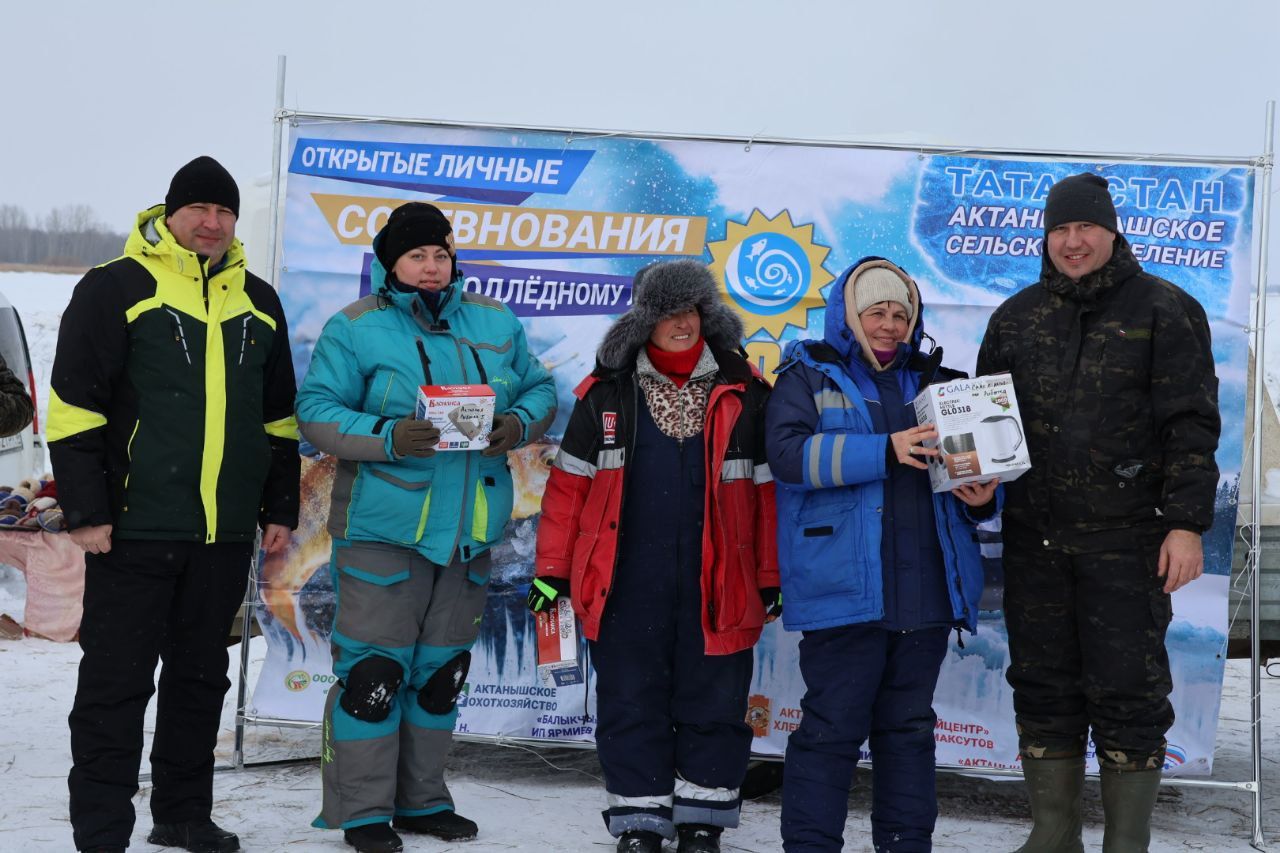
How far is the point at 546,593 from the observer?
3340mm

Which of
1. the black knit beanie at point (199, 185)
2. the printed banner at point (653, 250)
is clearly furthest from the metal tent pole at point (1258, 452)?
the black knit beanie at point (199, 185)

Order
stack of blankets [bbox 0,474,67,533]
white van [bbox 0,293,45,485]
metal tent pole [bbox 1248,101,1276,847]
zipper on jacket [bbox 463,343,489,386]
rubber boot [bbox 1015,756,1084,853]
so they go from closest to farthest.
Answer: rubber boot [bbox 1015,756,1084,853] → zipper on jacket [bbox 463,343,489,386] → metal tent pole [bbox 1248,101,1276,847] → stack of blankets [bbox 0,474,67,533] → white van [bbox 0,293,45,485]

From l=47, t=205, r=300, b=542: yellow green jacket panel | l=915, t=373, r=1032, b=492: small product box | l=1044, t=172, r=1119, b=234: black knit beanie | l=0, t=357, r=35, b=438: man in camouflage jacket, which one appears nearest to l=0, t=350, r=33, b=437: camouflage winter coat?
l=0, t=357, r=35, b=438: man in camouflage jacket

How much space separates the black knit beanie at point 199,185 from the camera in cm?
317

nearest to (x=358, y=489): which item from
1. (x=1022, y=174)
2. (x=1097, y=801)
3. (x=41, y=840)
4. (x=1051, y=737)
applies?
(x=41, y=840)

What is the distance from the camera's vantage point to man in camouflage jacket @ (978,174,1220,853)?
10.0ft

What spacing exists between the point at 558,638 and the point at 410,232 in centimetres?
127

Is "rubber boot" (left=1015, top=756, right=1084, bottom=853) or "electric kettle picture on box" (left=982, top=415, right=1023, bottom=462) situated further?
"rubber boot" (left=1015, top=756, right=1084, bottom=853)

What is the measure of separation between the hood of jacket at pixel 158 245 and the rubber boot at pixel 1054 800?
9.04 ft

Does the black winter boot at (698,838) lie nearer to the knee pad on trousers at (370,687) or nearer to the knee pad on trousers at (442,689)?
the knee pad on trousers at (442,689)

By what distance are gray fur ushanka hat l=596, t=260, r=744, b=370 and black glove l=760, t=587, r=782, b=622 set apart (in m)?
0.73

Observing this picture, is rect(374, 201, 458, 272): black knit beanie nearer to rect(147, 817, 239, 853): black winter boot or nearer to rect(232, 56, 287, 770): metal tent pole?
rect(232, 56, 287, 770): metal tent pole

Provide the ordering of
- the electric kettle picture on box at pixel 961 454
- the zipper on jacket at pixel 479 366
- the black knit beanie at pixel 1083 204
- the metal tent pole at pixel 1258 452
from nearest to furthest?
the electric kettle picture on box at pixel 961 454 < the black knit beanie at pixel 1083 204 < the zipper on jacket at pixel 479 366 < the metal tent pole at pixel 1258 452

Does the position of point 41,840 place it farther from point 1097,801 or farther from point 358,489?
point 1097,801
